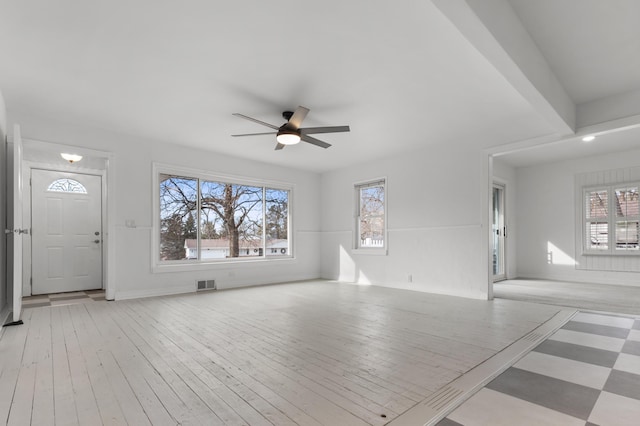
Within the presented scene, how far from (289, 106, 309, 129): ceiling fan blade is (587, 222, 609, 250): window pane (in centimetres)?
697

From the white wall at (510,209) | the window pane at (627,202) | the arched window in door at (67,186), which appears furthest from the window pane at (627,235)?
the arched window in door at (67,186)

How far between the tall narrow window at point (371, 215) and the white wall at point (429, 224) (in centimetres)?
17

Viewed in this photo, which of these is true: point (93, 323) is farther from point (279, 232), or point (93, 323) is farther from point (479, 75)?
point (479, 75)

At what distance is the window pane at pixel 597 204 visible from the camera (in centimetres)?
682

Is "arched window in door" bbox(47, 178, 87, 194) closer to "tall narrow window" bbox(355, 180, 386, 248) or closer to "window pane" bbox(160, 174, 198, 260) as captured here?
"window pane" bbox(160, 174, 198, 260)

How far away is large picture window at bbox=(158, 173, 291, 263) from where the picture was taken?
5.87 m

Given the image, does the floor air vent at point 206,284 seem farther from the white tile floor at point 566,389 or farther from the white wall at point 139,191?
the white tile floor at point 566,389

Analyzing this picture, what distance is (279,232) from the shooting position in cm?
748

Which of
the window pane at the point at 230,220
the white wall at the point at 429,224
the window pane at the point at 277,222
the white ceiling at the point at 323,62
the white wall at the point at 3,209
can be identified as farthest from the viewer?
the window pane at the point at 277,222

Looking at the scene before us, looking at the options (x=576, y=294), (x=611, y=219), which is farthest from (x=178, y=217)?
(x=611, y=219)

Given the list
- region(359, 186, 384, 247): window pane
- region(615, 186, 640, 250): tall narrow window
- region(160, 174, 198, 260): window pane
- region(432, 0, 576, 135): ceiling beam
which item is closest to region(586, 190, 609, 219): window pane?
region(615, 186, 640, 250): tall narrow window

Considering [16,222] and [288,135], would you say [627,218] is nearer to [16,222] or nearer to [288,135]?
[288,135]

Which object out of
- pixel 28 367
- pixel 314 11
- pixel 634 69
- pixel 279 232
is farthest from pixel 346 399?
pixel 279 232

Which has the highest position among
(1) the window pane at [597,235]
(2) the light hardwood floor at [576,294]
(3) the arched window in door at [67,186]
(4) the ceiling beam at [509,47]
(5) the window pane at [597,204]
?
(4) the ceiling beam at [509,47]
